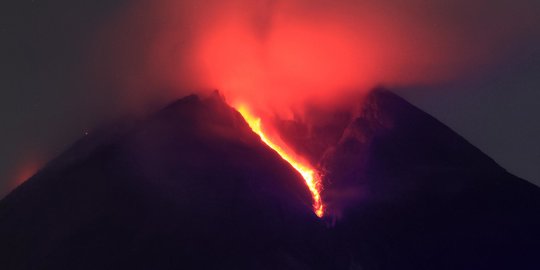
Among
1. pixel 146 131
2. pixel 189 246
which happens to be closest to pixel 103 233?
pixel 189 246

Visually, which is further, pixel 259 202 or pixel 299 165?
pixel 299 165

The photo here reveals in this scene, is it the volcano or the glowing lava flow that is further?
the glowing lava flow

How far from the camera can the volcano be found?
3006 cm

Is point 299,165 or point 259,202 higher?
point 299,165

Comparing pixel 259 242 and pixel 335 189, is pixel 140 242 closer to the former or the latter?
pixel 259 242

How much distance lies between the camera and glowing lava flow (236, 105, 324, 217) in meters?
35.8

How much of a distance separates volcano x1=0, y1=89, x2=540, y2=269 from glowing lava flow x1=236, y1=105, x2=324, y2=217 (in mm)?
479

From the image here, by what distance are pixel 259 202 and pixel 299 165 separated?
327 inches

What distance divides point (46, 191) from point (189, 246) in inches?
347

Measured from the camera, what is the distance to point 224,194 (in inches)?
1330

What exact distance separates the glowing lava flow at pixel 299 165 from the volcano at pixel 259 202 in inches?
18.9

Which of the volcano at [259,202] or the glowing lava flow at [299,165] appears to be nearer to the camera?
the volcano at [259,202]

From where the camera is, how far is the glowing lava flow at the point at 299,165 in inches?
1409

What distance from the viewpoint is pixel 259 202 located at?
33.0 meters
